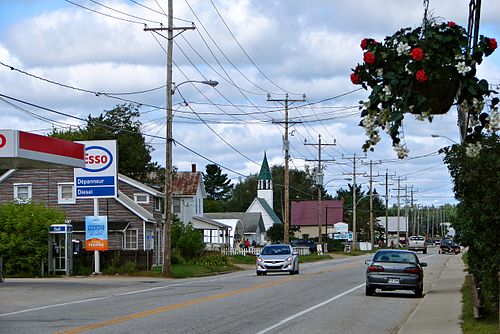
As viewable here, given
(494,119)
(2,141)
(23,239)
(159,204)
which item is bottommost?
(23,239)

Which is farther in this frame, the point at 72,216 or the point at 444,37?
the point at 72,216

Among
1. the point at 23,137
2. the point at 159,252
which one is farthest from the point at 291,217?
the point at 23,137

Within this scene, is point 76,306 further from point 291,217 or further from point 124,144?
point 291,217

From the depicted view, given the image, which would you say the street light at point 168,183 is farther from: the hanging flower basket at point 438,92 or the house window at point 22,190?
the hanging flower basket at point 438,92

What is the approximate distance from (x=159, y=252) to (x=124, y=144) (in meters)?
27.9

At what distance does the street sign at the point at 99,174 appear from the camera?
42906 mm

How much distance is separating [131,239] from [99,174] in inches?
393

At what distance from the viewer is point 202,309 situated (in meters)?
21.9

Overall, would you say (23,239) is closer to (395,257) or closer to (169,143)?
(169,143)

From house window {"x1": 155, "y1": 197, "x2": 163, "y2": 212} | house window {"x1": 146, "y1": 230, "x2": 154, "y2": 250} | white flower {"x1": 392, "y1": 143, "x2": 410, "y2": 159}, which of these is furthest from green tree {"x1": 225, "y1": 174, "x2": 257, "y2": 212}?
white flower {"x1": 392, "y1": 143, "x2": 410, "y2": 159}

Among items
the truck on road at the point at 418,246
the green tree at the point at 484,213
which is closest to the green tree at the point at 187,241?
the green tree at the point at 484,213

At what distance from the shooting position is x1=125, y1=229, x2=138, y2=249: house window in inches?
2048

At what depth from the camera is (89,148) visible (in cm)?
4378

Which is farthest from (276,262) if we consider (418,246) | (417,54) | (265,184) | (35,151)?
(265,184)
